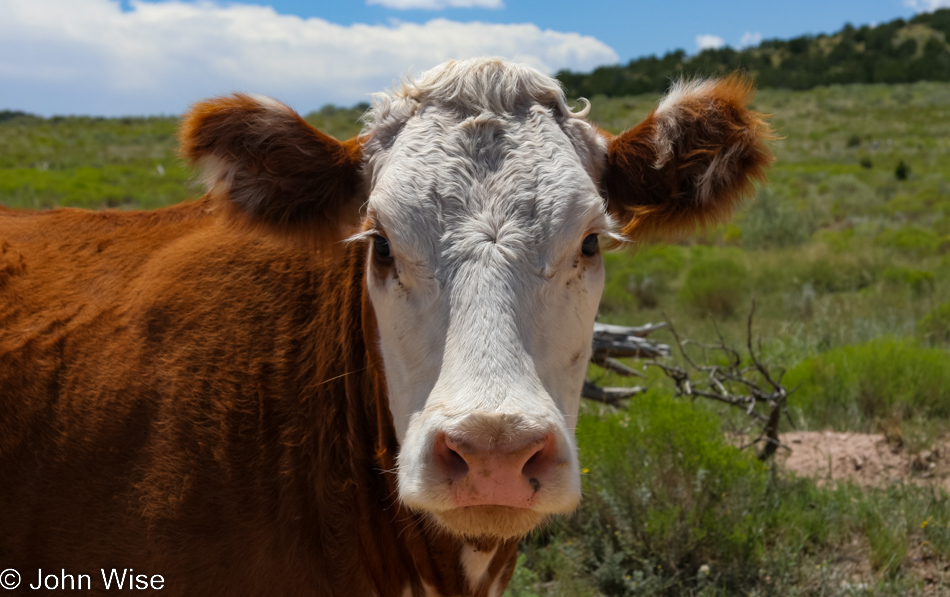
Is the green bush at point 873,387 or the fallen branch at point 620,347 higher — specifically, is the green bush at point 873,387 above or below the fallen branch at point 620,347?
below

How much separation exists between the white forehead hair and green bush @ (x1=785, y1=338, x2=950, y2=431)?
407cm

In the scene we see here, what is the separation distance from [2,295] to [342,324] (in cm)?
131

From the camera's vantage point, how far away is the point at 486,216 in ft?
6.72

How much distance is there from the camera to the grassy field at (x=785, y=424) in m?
3.95

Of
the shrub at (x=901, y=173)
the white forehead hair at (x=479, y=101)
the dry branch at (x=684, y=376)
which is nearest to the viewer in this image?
the white forehead hair at (x=479, y=101)

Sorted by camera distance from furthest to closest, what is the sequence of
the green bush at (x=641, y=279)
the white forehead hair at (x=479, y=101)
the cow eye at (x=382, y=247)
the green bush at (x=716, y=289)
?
the green bush at (x=641, y=279) → the green bush at (x=716, y=289) → the white forehead hair at (x=479, y=101) → the cow eye at (x=382, y=247)

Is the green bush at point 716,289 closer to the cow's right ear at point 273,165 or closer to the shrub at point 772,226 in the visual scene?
the shrub at point 772,226

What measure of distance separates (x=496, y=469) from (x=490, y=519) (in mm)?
259

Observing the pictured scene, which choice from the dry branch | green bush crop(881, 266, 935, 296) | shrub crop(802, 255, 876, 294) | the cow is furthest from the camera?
shrub crop(802, 255, 876, 294)

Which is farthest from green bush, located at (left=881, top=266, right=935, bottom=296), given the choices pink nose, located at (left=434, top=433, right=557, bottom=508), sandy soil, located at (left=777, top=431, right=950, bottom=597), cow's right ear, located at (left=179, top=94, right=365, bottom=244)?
pink nose, located at (left=434, top=433, right=557, bottom=508)

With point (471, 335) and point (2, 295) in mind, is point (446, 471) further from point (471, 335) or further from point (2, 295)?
point (2, 295)

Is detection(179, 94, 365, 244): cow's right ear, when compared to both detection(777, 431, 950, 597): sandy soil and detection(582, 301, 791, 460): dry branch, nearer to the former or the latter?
detection(582, 301, 791, 460): dry branch

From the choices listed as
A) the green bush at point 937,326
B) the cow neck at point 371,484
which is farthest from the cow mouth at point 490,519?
the green bush at point 937,326

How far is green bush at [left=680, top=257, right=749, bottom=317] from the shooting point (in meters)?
11.0
